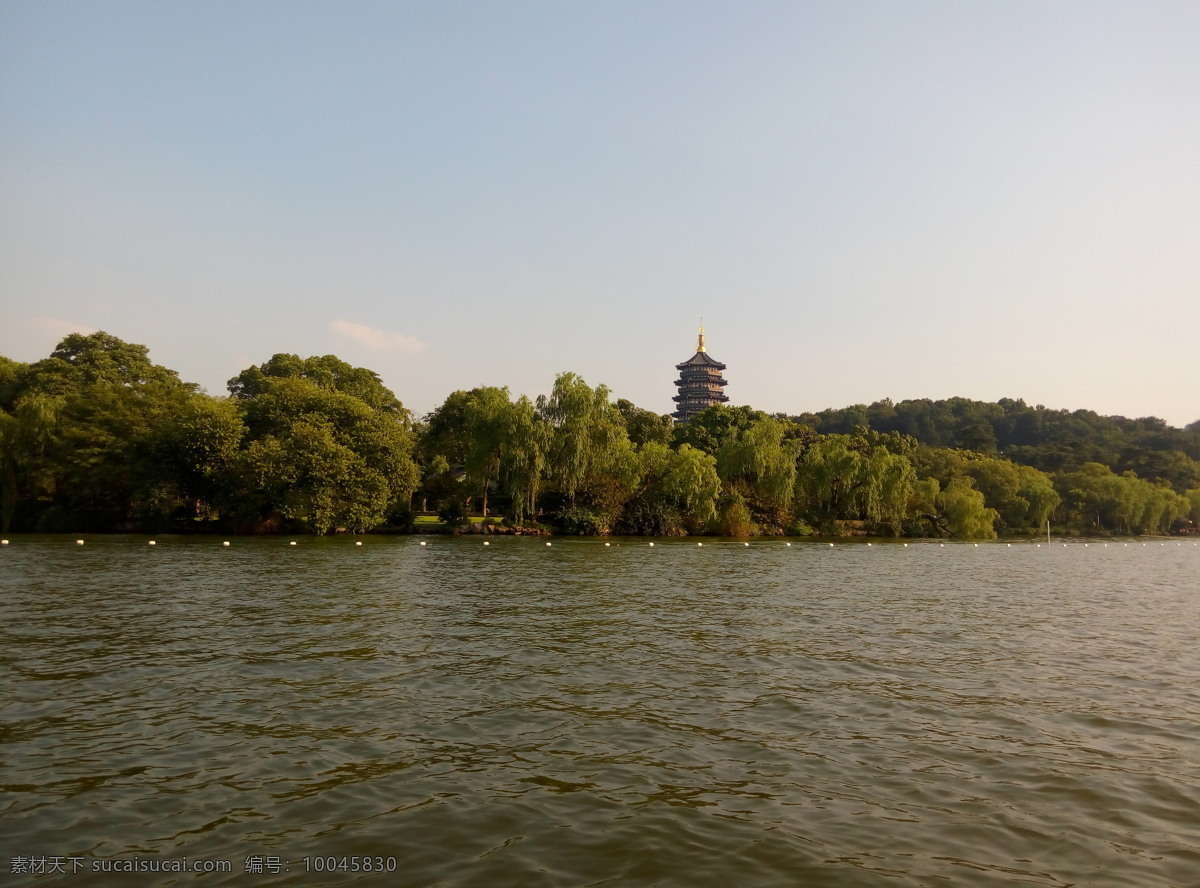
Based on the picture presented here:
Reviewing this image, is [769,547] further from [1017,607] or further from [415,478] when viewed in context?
[1017,607]

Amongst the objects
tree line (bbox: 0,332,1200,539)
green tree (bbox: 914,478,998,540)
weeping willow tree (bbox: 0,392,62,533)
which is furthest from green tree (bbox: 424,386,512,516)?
green tree (bbox: 914,478,998,540)

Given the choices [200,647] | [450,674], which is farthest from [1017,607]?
[200,647]

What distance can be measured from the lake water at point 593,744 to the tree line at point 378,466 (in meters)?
29.6

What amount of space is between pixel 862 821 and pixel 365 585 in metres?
20.1

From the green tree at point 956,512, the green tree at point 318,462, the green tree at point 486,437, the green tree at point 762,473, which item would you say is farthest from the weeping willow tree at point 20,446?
the green tree at point 956,512

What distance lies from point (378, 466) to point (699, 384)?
84151mm

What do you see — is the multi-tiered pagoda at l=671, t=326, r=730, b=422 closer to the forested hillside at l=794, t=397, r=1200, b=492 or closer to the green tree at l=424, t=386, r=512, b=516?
the forested hillside at l=794, t=397, r=1200, b=492

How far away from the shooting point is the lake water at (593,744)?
264 inches

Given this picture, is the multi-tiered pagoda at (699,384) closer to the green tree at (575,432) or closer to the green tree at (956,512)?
the green tree at (956,512)

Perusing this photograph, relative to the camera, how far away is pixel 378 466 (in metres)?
52.7

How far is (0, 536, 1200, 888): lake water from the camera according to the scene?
6703 mm

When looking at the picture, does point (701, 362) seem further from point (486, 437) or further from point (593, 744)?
point (593, 744)

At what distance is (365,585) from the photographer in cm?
2514

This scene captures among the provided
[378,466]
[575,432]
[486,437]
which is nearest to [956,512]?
Answer: [575,432]
